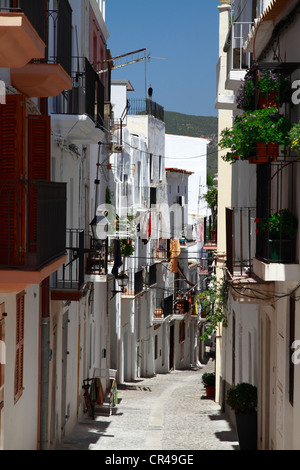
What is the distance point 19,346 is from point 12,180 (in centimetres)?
363

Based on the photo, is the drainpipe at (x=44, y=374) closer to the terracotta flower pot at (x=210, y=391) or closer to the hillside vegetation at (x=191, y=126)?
the terracotta flower pot at (x=210, y=391)

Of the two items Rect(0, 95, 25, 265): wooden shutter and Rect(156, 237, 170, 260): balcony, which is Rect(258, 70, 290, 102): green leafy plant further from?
Rect(156, 237, 170, 260): balcony

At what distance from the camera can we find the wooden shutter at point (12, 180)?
9.79m

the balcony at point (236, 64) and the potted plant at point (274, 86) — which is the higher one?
the balcony at point (236, 64)

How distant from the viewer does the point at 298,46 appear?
37.1ft

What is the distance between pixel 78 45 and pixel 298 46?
34.6 feet

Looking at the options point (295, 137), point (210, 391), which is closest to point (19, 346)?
point (295, 137)

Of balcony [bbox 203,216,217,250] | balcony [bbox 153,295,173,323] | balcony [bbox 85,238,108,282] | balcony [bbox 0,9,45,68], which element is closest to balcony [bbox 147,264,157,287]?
balcony [bbox 153,295,173,323]

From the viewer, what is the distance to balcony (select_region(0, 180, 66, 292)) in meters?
9.48

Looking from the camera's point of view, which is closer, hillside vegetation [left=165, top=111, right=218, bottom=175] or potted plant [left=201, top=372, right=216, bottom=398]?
potted plant [left=201, top=372, right=216, bottom=398]

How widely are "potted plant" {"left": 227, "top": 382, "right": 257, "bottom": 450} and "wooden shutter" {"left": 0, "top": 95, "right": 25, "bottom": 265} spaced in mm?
7864

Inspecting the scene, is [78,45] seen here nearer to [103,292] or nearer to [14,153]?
[103,292]

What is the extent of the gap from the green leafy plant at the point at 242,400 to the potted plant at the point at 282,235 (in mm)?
5592

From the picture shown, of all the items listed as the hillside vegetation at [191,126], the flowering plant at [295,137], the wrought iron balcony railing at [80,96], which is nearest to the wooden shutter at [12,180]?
the flowering plant at [295,137]
